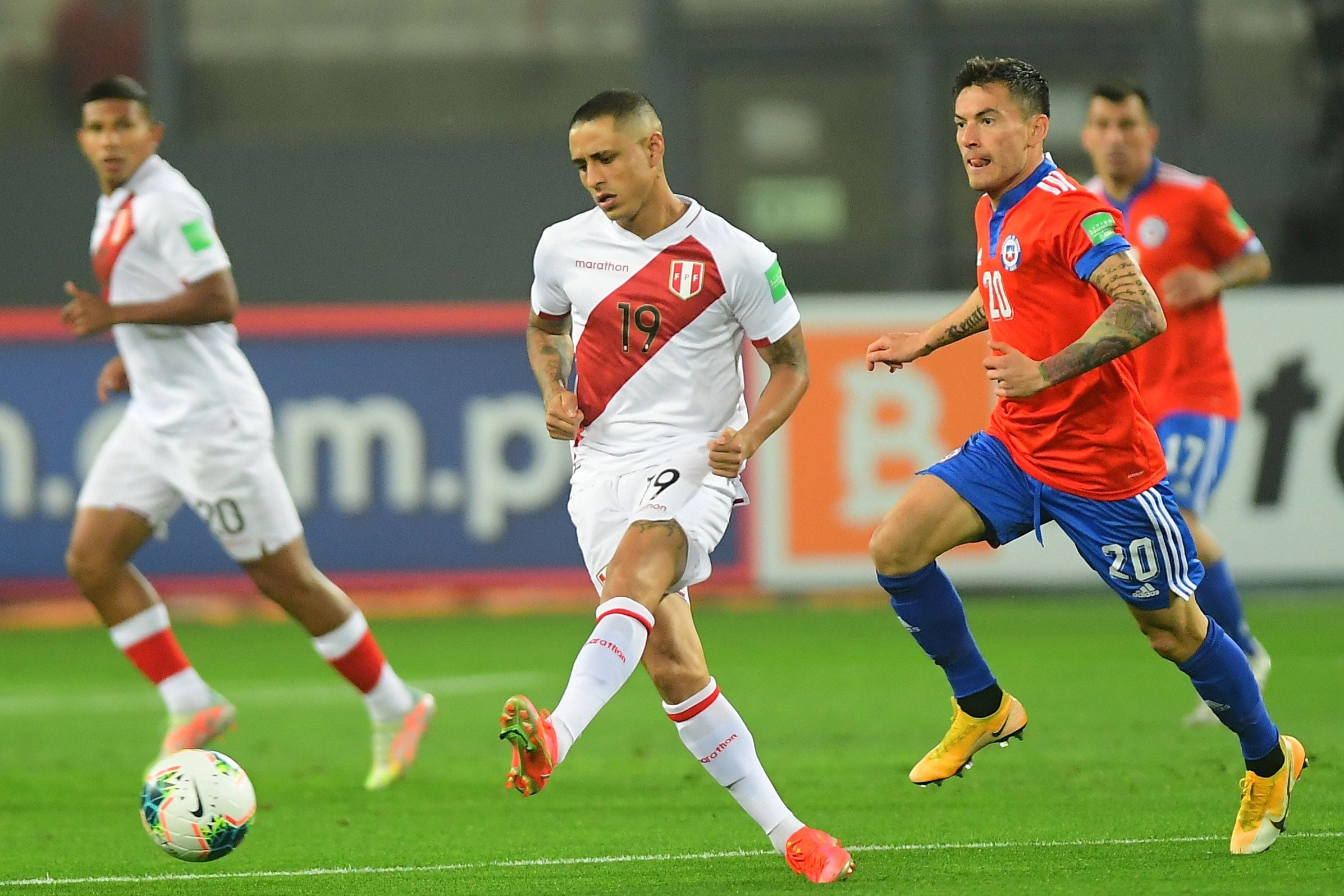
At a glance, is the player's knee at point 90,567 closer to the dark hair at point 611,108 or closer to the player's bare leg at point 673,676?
the player's bare leg at point 673,676

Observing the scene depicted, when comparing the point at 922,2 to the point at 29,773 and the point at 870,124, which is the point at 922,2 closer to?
the point at 870,124

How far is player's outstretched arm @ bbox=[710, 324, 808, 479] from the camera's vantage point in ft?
17.9

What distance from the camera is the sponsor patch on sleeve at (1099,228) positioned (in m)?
5.46

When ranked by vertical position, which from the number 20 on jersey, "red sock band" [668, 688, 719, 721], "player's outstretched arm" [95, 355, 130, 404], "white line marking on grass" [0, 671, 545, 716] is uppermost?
the number 20 on jersey

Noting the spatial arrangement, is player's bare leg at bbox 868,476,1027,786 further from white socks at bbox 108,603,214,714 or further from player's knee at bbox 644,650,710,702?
white socks at bbox 108,603,214,714

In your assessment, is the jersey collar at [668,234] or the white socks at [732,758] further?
the jersey collar at [668,234]

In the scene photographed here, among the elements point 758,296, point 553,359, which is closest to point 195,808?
point 553,359

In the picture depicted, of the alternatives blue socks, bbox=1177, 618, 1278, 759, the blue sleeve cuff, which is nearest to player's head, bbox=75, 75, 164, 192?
the blue sleeve cuff

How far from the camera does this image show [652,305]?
221 inches

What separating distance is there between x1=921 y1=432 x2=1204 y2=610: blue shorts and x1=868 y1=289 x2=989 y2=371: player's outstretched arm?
0.31m

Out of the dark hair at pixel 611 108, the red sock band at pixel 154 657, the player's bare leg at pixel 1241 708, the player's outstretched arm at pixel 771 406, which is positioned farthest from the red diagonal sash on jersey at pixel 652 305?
the red sock band at pixel 154 657

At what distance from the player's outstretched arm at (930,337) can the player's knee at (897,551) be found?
451 mm

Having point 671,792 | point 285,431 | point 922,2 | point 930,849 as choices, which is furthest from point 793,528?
point 930,849

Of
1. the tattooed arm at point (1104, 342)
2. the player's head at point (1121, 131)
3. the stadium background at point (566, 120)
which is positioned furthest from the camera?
the stadium background at point (566, 120)
